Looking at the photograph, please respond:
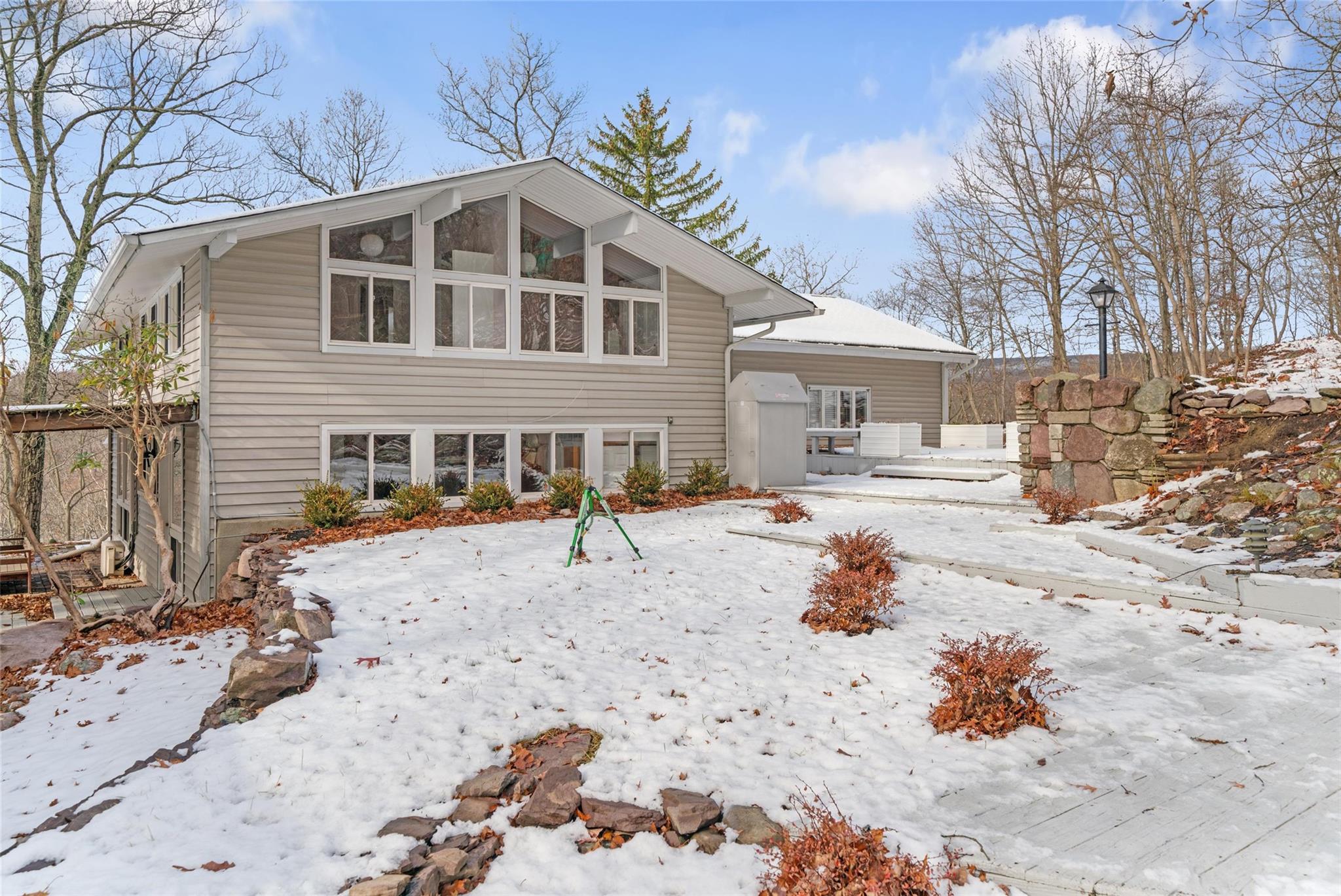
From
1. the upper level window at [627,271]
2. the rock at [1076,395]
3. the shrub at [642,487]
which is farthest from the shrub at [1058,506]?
the upper level window at [627,271]

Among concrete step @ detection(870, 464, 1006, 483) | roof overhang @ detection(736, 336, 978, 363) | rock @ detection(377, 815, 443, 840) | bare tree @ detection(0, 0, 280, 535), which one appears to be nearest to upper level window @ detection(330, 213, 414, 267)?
roof overhang @ detection(736, 336, 978, 363)

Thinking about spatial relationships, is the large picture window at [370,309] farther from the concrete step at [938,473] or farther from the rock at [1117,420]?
the concrete step at [938,473]

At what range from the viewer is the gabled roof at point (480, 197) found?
30.0ft

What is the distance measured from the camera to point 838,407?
18.9 meters

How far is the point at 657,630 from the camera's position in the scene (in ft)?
19.4

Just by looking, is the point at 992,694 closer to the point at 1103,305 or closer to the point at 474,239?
the point at 1103,305

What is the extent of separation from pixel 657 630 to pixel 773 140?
14280 mm

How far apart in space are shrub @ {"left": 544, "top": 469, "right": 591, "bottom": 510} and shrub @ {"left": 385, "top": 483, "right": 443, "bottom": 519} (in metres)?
1.59

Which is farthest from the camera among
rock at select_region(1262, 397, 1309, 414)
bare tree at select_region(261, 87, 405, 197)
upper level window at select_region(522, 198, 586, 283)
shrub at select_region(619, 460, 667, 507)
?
bare tree at select_region(261, 87, 405, 197)

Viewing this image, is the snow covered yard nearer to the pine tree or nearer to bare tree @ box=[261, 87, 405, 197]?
bare tree @ box=[261, 87, 405, 197]

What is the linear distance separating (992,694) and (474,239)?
960cm

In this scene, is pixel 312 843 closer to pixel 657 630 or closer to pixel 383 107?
pixel 657 630

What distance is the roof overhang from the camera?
55.4 feet

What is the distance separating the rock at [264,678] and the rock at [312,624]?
1.88 feet
